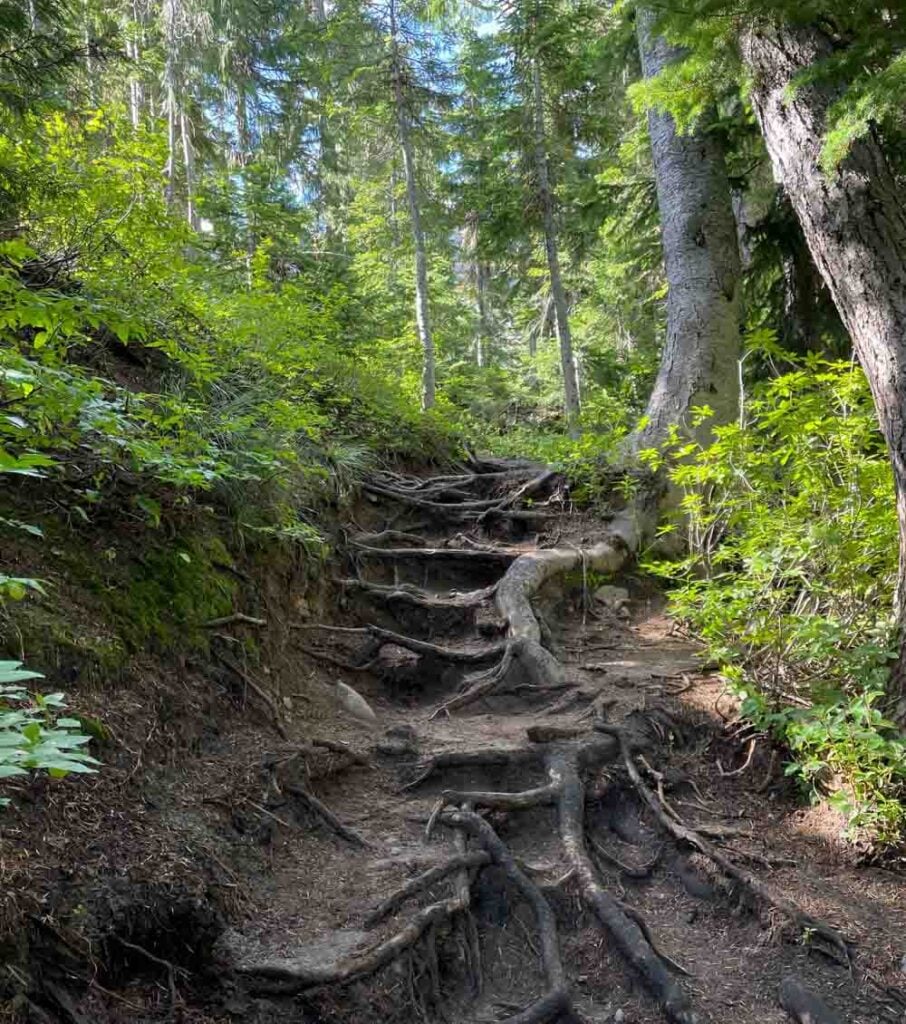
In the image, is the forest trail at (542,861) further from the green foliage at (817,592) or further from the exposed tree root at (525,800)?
the green foliage at (817,592)

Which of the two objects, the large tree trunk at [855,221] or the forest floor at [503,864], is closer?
the forest floor at [503,864]

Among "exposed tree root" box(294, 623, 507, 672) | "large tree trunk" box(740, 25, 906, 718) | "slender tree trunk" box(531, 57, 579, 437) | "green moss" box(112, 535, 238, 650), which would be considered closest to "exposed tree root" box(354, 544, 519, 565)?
"exposed tree root" box(294, 623, 507, 672)

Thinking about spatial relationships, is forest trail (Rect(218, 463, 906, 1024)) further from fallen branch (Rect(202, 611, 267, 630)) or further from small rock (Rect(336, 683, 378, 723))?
fallen branch (Rect(202, 611, 267, 630))

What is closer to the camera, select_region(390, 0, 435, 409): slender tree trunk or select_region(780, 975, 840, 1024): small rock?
select_region(780, 975, 840, 1024): small rock

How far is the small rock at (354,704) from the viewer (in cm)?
512

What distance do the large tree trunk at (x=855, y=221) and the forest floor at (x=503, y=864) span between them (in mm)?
1269

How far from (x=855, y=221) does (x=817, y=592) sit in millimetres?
2227

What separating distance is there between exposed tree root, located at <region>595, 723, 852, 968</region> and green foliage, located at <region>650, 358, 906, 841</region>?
71cm

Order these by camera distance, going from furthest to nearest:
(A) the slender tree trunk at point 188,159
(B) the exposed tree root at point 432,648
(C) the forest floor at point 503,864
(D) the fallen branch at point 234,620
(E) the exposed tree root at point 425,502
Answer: (A) the slender tree trunk at point 188,159 < (E) the exposed tree root at point 425,502 < (B) the exposed tree root at point 432,648 < (D) the fallen branch at point 234,620 < (C) the forest floor at point 503,864

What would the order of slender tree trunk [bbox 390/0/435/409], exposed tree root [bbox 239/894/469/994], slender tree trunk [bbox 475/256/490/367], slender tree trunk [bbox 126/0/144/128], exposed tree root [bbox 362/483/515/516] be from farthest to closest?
slender tree trunk [bbox 475/256/490/367], slender tree trunk [bbox 126/0/144/128], slender tree trunk [bbox 390/0/435/409], exposed tree root [bbox 362/483/515/516], exposed tree root [bbox 239/894/469/994]

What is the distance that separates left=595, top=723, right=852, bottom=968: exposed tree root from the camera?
3.21m

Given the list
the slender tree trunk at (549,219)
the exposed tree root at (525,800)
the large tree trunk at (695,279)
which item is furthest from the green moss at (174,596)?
the slender tree trunk at (549,219)

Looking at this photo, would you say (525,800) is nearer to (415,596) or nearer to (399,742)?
(399,742)

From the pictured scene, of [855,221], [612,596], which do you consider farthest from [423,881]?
[612,596]
